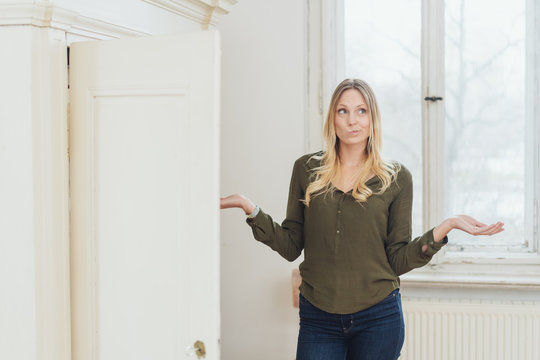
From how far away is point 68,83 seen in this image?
1.76 m

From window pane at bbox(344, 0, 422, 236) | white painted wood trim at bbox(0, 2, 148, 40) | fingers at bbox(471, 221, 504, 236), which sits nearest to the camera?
white painted wood trim at bbox(0, 2, 148, 40)

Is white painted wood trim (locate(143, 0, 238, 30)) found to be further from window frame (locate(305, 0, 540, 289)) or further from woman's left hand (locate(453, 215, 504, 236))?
woman's left hand (locate(453, 215, 504, 236))

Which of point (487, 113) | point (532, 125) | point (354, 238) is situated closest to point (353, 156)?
point (354, 238)

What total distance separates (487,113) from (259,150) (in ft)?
3.84

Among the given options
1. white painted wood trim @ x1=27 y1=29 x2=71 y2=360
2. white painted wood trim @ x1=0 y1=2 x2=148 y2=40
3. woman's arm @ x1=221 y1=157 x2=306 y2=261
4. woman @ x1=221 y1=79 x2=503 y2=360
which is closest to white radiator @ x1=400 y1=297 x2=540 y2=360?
woman @ x1=221 y1=79 x2=503 y2=360

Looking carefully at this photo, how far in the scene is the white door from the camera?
63.9 inches

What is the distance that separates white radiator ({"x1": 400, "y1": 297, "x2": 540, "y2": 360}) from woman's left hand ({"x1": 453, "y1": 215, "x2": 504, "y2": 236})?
40.9 inches

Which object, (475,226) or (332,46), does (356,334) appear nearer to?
(475,226)


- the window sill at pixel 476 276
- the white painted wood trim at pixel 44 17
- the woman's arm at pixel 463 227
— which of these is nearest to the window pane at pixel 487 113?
the window sill at pixel 476 276

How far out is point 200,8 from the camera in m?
2.44

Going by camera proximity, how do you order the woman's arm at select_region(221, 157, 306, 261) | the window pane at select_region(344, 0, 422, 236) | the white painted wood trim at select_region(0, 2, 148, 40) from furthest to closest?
the window pane at select_region(344, 0, 422, 236) → the woman's arm at select_region(221, 157, 306, 261) → the white painted wood trim at select_region(0, 2, 148, 40)

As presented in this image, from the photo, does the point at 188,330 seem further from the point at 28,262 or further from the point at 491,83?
the point at 491,83

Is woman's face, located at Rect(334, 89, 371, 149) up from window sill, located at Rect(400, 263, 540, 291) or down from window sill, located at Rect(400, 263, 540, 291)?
up

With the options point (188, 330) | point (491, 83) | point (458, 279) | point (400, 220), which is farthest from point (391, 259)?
point (491, 83)
